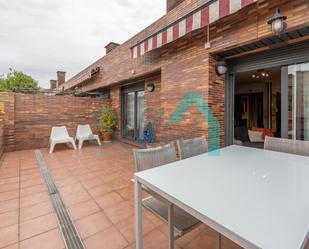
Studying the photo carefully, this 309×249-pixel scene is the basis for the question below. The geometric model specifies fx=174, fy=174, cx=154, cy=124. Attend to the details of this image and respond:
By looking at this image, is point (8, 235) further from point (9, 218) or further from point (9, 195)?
point (9, 195)

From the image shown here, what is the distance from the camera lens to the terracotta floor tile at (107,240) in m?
1.70

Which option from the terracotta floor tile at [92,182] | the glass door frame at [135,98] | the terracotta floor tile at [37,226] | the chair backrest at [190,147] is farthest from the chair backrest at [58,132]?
the chair backrest at [190,147]

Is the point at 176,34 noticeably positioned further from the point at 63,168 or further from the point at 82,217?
the point at 63,168

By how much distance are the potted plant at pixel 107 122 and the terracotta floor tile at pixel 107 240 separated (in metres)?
5.75

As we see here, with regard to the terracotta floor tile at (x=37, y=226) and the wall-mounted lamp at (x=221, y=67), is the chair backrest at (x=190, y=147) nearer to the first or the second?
the terracotta floor tile at (x=37, y=226)

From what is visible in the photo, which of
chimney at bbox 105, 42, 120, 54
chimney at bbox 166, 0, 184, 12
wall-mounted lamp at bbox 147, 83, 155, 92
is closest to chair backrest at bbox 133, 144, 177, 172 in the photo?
wall-mounted lamp at bbox 147, 83, 155, 92

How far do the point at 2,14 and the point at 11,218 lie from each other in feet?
17.6

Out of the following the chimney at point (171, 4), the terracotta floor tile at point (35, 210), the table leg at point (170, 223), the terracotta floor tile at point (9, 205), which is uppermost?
the chimney at point (171, 4)

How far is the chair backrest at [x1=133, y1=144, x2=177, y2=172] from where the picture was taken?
1662 mm

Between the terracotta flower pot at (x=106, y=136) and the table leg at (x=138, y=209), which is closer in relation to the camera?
the table leg at (x=138, y=209)

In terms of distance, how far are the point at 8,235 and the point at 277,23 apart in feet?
13.8

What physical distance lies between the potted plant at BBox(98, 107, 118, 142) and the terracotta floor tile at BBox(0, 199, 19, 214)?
16.0 ft

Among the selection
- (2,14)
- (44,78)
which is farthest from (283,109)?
(44,78)

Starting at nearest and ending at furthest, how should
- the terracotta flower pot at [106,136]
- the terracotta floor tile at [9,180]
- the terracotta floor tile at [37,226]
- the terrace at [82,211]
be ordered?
1. the terrace at [82,211]
2. the terracotta floor tile at [37,226]
3. the terracotta floor tile at [9,180]
4. the terracotta flower pot at [106,136]
